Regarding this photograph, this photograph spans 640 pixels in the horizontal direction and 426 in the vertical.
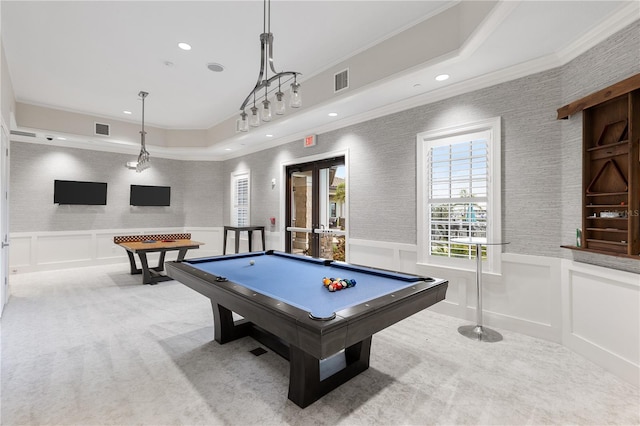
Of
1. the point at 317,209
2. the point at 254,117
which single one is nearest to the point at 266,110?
the point at 254,117

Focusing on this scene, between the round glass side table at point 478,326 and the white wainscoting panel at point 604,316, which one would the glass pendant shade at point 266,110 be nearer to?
the round glass side table at point 478,326

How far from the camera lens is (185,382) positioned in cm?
230

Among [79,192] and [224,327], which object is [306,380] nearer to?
[224,327]

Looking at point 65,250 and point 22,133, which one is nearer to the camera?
point 22,133

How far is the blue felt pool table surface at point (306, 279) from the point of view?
1933 mm

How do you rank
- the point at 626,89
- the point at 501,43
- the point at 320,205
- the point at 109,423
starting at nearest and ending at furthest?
the point at 109,423, the point at 626,89, the point at 501,43, the point at 320,205

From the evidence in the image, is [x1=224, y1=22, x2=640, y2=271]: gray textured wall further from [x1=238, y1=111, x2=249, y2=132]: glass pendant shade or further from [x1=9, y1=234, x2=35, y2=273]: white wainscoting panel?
[x1=9, y1=234, x2=35, y2=273]: white wainscoting panel

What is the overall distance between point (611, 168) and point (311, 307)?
2734 millimetres

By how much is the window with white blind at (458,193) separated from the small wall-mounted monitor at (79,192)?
23.2 ft

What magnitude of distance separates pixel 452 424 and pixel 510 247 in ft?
6.86

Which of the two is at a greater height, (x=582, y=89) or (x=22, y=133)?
(x=22, y=133)

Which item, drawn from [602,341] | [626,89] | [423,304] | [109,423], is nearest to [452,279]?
[602,341]

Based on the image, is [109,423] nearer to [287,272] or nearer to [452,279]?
[287,272]

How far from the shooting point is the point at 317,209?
18.7 ft
